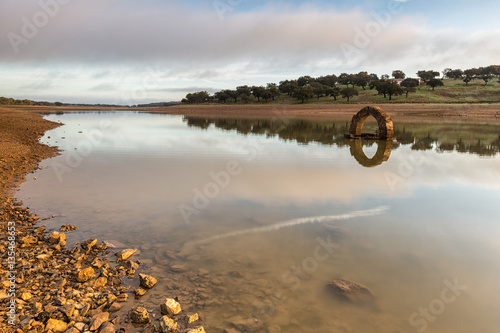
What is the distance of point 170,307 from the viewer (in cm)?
457

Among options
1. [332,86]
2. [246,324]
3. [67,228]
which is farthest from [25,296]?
[332,86]

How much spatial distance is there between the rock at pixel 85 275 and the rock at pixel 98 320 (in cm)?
116

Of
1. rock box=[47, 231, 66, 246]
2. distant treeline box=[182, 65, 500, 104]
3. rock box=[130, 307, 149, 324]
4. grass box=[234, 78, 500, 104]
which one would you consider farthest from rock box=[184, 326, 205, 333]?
distant treeline box=[182, 65, 500, 104]

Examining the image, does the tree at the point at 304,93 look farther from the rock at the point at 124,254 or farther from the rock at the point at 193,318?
the rock at the point at 193,318

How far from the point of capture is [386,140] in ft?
94.3

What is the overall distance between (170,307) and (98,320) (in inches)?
38.8

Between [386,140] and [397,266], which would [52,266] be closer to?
[397,266]

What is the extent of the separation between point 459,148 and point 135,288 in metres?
26.1

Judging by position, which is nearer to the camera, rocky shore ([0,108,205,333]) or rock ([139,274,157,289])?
rocky shore ([0,108,205,333])

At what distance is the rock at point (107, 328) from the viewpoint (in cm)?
407

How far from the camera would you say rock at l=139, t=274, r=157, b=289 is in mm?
5262

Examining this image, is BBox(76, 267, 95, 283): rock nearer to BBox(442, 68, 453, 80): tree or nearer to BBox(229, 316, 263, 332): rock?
BBox(229, 316, 263, 332): rock

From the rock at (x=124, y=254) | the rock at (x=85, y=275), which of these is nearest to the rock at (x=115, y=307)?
the rock at (x=85, y=275)

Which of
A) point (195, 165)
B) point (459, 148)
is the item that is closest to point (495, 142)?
point (459, 148)
